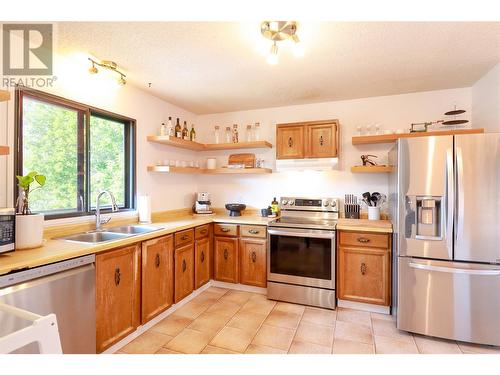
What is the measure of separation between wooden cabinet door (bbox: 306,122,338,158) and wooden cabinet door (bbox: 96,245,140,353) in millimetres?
2179

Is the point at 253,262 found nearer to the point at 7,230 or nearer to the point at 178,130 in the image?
the point at 178,130

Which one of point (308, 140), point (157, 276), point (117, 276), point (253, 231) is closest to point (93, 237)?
point (117, 276)

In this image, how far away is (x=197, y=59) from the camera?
83.8 inches

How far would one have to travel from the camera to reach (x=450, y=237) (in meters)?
2.02

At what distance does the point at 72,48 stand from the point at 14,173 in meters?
1.03

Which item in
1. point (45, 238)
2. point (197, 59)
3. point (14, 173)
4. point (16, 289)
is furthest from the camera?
point (197, 59)

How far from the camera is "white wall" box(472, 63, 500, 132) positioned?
222cm

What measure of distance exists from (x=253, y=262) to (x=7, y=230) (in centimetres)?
217

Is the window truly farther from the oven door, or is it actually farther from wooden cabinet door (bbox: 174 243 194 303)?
the oven door

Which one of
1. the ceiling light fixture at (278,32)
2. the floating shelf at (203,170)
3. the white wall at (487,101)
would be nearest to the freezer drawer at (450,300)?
the white wall at (487,101)

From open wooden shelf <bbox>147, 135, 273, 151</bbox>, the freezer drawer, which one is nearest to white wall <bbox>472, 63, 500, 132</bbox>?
the freezer drawer
